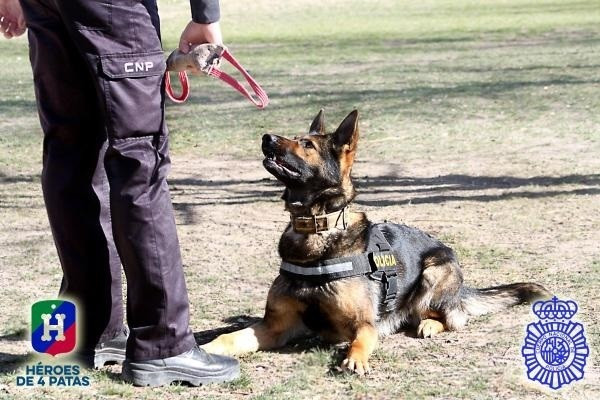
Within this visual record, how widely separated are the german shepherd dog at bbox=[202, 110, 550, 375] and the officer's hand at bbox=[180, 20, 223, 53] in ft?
2.64

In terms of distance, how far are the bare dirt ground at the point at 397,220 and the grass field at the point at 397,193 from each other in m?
0.01

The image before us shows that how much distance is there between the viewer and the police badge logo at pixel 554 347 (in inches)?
171

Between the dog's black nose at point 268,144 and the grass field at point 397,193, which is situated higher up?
the dog's black nose at point 268,144

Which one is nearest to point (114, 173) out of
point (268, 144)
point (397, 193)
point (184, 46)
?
point (184, 46)

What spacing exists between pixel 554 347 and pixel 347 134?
1.37 m

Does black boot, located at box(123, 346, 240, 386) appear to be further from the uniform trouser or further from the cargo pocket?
the cargo pocket

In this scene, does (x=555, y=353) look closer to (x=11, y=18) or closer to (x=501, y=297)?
(x=501, y=297)

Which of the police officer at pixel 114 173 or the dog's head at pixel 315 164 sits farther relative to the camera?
the dog's head at pixel 315 164

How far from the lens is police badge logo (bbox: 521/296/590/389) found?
4355 millimetres

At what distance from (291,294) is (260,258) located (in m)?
1.64

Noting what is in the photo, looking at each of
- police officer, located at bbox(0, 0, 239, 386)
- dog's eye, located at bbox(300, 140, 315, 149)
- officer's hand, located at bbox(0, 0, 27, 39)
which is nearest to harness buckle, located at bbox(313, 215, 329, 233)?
dog's eye, located at bbox(300, 140, 315, 149)

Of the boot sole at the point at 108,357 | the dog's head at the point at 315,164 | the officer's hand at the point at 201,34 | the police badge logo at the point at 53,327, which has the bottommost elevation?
the boot sole at the point at 108,357

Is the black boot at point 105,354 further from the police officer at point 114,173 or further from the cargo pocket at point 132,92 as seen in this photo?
the cargo pocket at point 132,92

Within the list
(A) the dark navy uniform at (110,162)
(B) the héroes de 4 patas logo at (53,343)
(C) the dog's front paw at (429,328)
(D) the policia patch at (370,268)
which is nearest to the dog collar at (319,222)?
(D) the policia patch at (370,268)
